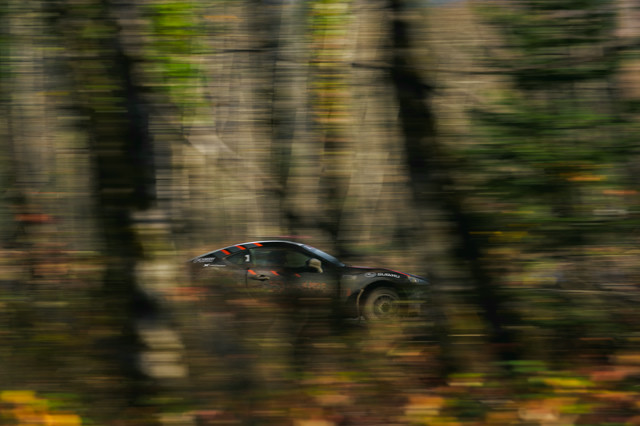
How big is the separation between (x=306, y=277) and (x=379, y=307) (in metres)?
0.75

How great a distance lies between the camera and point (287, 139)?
600 centimetres

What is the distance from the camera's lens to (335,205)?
589 cm

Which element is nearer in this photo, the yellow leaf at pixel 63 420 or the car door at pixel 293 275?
the yellow leaf at pixel 63 420

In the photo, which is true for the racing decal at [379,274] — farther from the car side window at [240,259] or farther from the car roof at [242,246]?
the car side window at [240,259]

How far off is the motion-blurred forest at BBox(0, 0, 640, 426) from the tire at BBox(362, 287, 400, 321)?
157 millimetres

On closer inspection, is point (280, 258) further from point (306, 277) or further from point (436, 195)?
point (436, 195)

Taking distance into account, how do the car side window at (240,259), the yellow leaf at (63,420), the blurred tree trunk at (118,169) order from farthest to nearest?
1. the car side window at (240,259)
2. the blurred tree trunk at (118,169)
3. the yellow leaf at (63,420)

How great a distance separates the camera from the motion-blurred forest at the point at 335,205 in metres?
5.08

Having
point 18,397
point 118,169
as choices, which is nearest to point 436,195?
point 118,169

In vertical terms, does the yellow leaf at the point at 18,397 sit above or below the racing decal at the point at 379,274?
below

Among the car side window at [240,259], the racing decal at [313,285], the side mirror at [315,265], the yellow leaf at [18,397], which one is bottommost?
the yellow leaf at [18,397]

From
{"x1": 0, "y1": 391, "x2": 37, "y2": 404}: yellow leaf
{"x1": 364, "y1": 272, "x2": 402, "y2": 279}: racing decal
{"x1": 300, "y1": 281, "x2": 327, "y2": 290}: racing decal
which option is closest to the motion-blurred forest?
{"x1": 0, "y1": 391, "x2": 37, "y2": 404}: yellow leaf

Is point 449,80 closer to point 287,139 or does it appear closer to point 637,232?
point 287,139

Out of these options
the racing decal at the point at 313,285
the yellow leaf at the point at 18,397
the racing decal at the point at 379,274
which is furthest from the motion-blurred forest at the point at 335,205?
the racing decal at the point at 313,285
